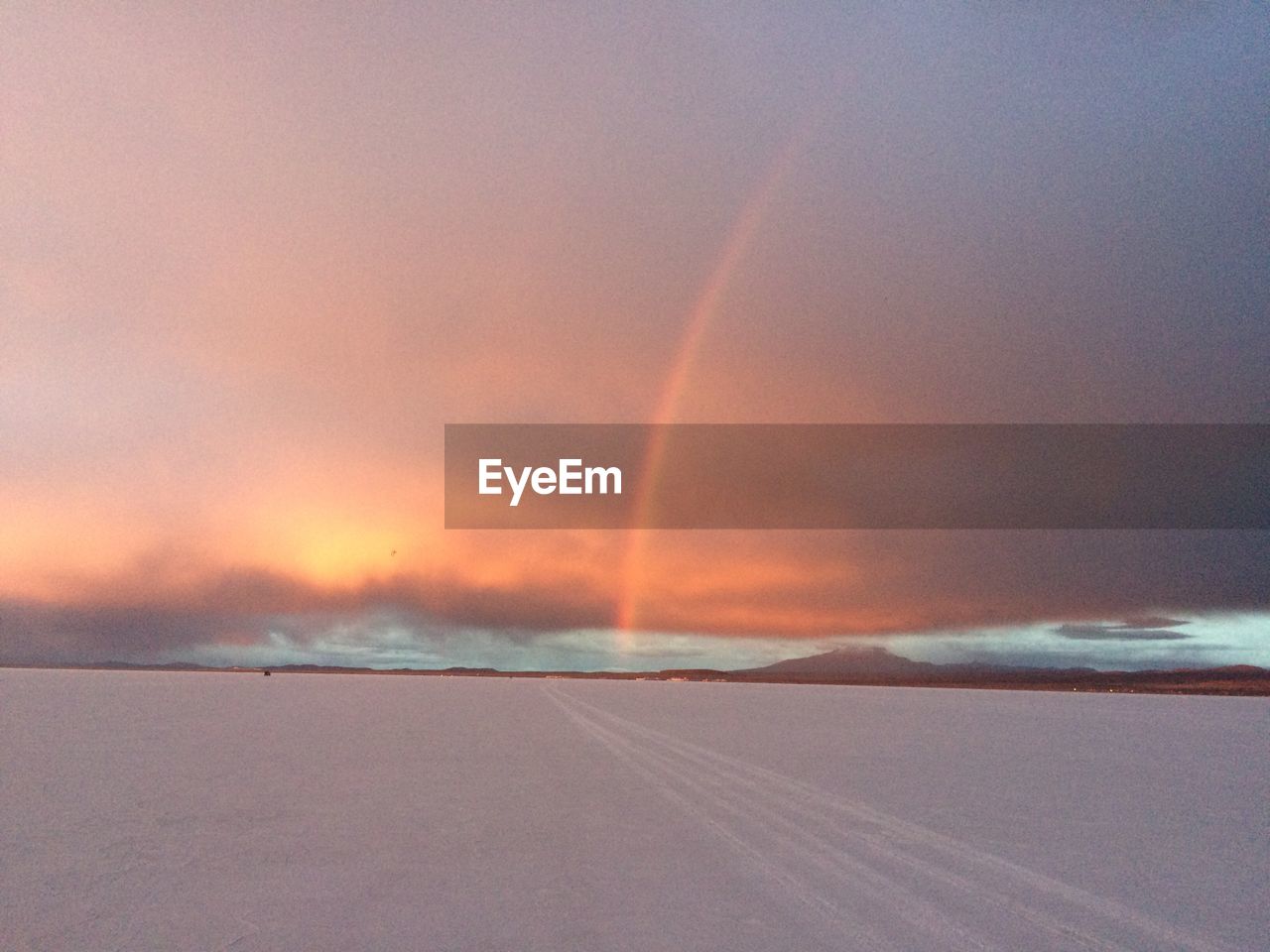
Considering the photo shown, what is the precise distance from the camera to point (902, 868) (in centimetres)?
796

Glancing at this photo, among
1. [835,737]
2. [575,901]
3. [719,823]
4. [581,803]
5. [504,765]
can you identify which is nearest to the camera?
[575,901]

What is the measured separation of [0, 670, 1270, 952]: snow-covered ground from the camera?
6301mm

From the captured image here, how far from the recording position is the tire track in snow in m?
6.22

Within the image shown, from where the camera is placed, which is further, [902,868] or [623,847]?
[623,847]

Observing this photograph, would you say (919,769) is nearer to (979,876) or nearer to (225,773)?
(979,876)

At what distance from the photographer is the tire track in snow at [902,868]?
20.4 ft

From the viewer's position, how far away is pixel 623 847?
29.5 ft

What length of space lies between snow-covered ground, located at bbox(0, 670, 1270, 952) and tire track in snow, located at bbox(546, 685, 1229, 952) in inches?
1.3

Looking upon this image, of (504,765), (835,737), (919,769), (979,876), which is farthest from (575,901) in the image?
(835,737)

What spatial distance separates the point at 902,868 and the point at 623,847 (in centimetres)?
241

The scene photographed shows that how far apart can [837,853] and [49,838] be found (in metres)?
7.03

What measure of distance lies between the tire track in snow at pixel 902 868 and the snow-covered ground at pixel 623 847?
3 cm

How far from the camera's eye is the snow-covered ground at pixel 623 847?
6301mm

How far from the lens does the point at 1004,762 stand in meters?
17.1
